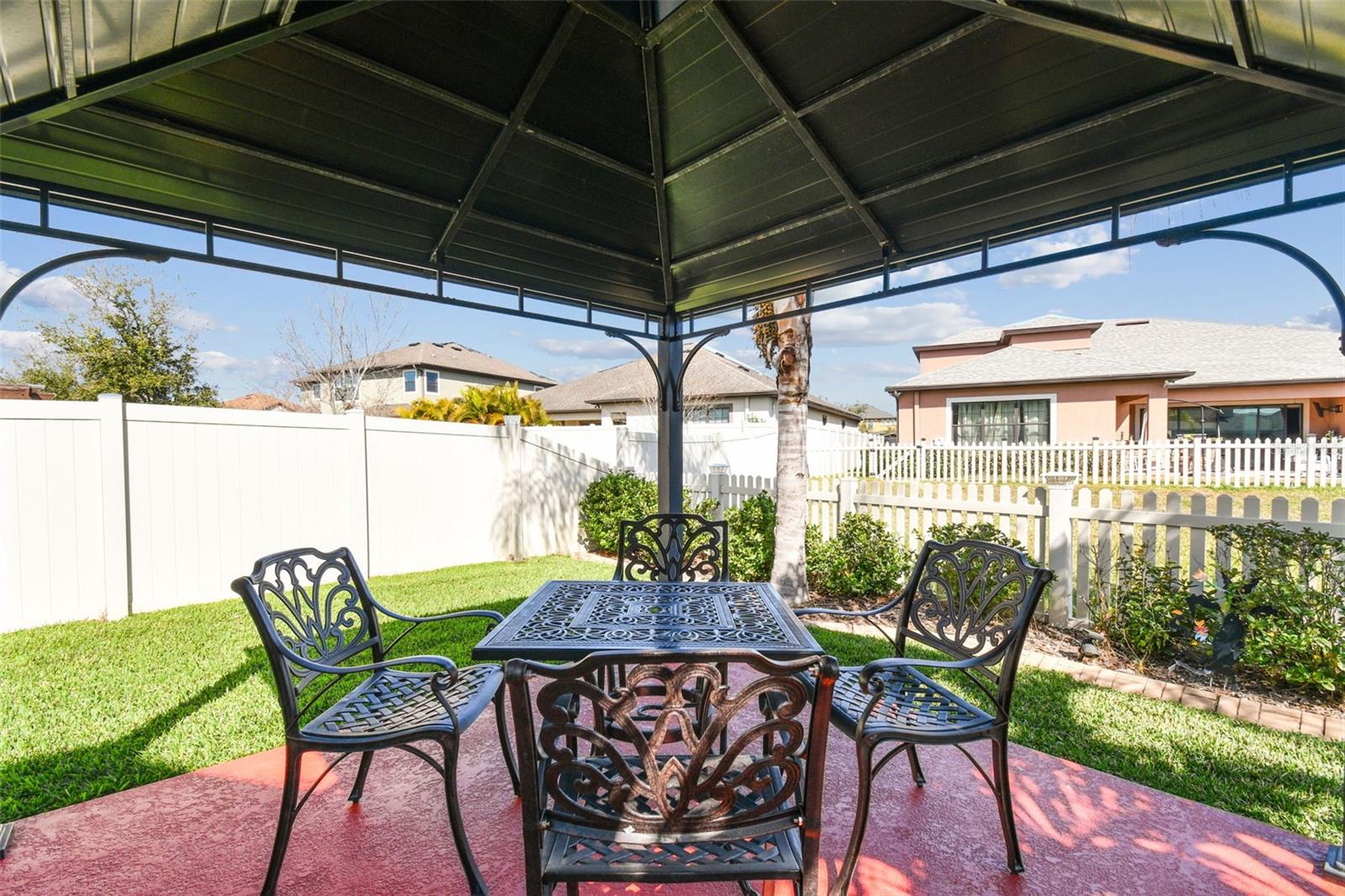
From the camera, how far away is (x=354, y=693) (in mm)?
2414

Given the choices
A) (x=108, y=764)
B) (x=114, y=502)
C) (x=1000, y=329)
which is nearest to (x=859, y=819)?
(x=108, y=764)

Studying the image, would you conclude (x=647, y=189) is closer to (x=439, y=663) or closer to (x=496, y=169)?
(x=496, y=169)

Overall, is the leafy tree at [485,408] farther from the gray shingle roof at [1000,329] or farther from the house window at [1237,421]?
the house window at [1237,421]

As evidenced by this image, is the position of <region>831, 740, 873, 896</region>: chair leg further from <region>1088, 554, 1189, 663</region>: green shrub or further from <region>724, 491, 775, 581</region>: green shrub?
<region>724, 491, 775, 581</region>: green shrub

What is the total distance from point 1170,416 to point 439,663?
24.3 meters

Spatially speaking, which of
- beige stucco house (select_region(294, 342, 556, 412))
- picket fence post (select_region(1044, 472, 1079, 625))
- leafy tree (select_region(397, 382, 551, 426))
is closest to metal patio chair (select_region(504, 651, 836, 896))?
picket fence post (select_region(1044, 472, 1079, 625))

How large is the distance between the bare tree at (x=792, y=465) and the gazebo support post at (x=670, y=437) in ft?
4.40

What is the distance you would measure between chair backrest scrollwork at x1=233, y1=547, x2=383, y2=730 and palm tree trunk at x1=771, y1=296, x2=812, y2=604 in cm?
385

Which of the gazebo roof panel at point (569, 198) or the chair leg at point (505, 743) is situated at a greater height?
the gazebo roof panel at point (569, 198)

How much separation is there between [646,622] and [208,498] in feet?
16.6

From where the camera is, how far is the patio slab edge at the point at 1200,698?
3.09m

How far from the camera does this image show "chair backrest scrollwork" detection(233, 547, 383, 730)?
1.91 metres

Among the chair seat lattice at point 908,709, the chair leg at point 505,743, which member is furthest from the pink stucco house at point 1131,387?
the chair leg at point 505,743

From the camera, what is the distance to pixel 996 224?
10.3 feet
